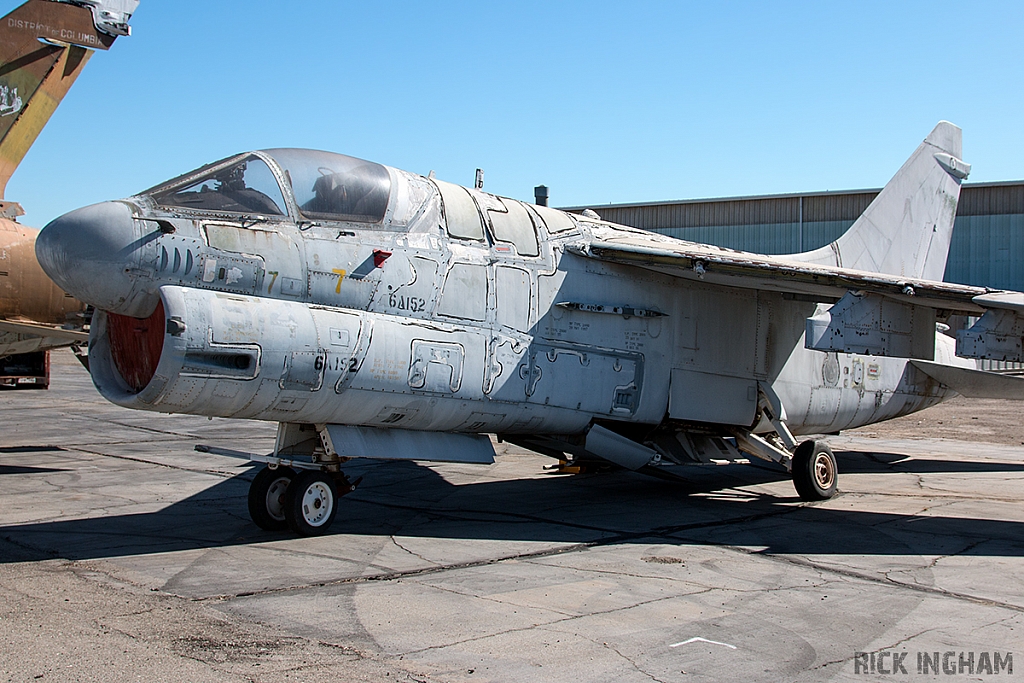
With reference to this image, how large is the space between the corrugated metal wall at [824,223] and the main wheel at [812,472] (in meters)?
28.5

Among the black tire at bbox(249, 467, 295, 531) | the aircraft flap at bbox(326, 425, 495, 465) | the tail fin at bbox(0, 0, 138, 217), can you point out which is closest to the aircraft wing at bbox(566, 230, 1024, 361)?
the aircraft flap at bbox(326, 425, 495, 465)

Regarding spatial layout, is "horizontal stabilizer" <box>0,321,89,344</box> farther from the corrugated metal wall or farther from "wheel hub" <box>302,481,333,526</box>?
the corrugated metal wall

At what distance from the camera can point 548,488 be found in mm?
11438

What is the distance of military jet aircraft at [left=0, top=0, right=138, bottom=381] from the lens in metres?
13.3

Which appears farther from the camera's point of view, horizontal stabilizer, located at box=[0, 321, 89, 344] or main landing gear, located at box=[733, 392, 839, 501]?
horizontal stabilizer, located at box=[0, 321, 89, 344]

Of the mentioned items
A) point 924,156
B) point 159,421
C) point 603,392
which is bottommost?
point 159,421

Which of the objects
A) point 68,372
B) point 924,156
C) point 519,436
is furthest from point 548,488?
point 68,372

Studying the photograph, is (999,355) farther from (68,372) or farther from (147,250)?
(68,372)

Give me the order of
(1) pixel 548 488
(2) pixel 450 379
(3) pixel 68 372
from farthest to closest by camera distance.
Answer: (3) pixel 68 372 → (1) pixel 548 488 → (2) pixel 450 379

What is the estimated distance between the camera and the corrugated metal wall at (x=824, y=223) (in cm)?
3516

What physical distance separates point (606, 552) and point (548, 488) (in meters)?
4.01

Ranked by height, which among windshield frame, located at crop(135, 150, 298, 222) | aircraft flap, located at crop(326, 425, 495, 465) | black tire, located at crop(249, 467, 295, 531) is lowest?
black tire, located at crop(249, 467, 295, 531)

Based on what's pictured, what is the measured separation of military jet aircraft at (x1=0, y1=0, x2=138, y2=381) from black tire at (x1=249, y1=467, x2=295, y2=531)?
7.42m

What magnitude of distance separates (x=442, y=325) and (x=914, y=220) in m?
8.85
